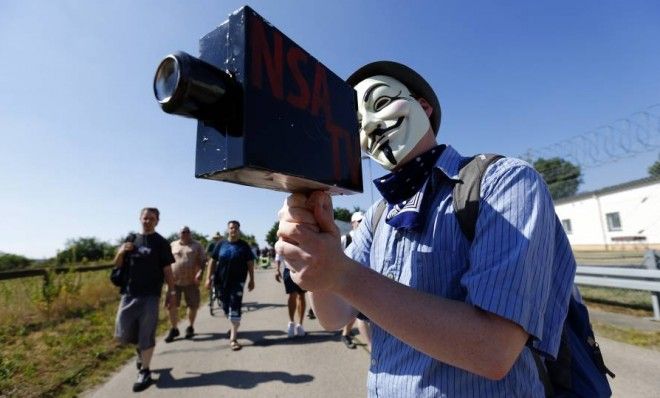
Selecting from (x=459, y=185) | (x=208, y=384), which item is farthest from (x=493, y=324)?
(x=208, y=384)

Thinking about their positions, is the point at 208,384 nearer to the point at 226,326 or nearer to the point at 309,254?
the point at 226,326

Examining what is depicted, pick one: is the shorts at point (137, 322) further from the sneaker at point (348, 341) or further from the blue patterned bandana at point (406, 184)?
the blue patterned bandana at point (406, 184)

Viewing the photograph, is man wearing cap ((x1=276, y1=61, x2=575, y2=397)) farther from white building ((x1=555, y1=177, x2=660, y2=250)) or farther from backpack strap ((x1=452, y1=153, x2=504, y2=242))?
white building ((x1=555, y1=177, x2=660, y2=250))

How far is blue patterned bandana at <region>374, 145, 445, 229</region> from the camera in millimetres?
1329

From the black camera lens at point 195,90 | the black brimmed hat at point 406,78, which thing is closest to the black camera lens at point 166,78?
the black camera lens at point 195,90

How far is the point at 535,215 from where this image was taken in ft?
3.17

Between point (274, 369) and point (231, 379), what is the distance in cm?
60

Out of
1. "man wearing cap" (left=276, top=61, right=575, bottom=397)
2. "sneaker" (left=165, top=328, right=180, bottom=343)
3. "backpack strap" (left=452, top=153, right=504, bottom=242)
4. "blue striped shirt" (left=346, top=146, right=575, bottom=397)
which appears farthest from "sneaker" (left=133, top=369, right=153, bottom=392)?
"backpack strap" (left=452, top=153, right=504, bottom=242)

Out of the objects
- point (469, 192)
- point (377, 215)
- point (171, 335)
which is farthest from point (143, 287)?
point (469, 192)

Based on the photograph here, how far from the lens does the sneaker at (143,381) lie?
177 inches

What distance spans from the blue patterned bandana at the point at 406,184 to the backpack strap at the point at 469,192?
0.52 feet

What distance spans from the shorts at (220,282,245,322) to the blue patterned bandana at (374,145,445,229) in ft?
18.4

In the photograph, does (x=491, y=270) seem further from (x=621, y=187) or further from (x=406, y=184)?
(x=621, y=187)

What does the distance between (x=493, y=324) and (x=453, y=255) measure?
0.28 meters
